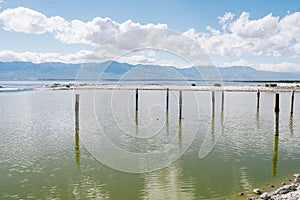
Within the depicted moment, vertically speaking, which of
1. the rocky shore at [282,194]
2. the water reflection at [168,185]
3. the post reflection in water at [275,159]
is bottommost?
the water reflection at [168,185]

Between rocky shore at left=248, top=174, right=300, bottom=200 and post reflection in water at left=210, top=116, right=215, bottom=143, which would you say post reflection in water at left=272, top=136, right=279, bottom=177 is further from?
post reflection in water at left=210, top=116, right=215, bottom=143

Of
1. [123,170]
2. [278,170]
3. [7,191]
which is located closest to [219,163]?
[278,170]

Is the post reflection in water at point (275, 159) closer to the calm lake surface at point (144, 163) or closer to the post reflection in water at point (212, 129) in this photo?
the calm lake surface at point (144, 163)

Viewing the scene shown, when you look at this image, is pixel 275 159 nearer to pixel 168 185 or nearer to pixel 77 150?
pixel 168 185

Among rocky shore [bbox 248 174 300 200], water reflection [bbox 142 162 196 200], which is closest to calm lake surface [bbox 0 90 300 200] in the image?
water reflection [bbox 142 162 196 200]

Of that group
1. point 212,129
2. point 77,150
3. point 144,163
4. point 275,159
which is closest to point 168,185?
point 144,163

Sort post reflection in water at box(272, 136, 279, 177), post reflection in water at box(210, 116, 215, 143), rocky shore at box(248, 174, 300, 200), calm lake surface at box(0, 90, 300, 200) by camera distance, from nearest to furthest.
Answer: rocky shore at box(248, 174, 300, 200)
calm lake surface at box(0, 90, 300, 200)
post reflection in water at box(272, 136, 279, 177)
post reflection in water at box(210, 116, 215, 143)

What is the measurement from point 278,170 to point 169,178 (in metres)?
5.84

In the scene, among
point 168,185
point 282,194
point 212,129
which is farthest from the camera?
point 212,129

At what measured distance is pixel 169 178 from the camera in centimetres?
1525

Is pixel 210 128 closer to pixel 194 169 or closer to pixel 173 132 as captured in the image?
pixel 173 132

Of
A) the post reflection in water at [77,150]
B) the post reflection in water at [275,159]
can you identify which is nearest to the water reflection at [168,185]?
the post reflection in water at [77,150]

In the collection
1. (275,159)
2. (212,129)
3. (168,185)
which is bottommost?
(168,185)

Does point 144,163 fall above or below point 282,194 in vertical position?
below
